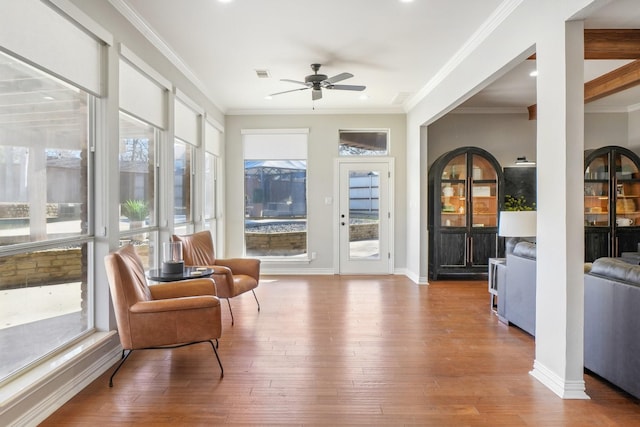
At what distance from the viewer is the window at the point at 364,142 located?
716 cm

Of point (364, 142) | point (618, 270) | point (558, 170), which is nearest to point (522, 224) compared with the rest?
point (618, 270)

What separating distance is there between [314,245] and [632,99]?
5.57 metres

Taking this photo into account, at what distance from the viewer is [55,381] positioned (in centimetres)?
246

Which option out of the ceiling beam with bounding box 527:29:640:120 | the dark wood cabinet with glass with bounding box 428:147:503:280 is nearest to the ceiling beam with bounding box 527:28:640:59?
the ceiling beam with bounding box 527:29:640:120

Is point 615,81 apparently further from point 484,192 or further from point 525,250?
point 525,250

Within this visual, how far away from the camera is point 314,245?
7.14 m

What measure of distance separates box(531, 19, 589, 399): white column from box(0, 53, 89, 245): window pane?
10.7ft

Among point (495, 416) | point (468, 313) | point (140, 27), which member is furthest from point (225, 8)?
point (468, 313)

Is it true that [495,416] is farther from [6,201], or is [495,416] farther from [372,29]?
[372,29]

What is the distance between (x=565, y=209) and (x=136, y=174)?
3.56 meters

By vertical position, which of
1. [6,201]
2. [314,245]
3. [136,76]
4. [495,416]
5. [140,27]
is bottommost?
[495,416]

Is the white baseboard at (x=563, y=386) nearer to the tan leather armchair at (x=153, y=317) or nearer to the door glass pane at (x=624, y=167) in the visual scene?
the tan leather armchair at (x=153, y=317)

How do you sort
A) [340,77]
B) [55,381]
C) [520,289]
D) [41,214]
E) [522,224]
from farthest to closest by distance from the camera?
1. [340,77]
2. [522,224]
3. [520,289]
4. [41,214]
5. [55,381]

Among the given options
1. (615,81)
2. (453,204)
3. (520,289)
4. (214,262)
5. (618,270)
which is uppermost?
(615,81)
